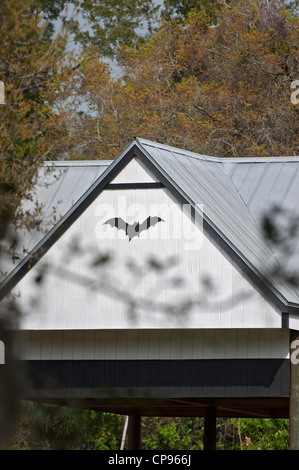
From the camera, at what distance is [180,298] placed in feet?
37.3

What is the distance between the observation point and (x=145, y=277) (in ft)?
39.1

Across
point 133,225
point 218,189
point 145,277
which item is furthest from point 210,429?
point 133,225

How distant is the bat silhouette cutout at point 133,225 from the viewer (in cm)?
1205

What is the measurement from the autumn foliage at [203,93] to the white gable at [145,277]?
14415 millimetres

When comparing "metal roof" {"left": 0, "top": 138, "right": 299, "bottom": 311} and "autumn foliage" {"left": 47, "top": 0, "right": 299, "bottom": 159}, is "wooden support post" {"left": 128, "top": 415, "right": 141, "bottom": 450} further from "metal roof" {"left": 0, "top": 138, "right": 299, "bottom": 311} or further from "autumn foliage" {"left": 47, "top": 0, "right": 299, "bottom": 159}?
"autumn foliage" {"left": 47, "top": 0, "right": 299, "bottom": 159}

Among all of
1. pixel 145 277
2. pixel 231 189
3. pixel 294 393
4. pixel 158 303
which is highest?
pixel 231 189

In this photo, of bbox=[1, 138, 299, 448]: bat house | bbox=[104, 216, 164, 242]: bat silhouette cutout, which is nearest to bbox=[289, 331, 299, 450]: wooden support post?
bbox=[1, 138, 299, 448]: bat house

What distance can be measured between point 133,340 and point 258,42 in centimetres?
1946

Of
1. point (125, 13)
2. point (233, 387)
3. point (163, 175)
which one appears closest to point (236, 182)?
point (163, 175)

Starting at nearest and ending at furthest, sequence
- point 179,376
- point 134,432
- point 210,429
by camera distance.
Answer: point 179,376, point 210,429, point 134,432

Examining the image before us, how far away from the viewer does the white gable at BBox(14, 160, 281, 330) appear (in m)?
11.7

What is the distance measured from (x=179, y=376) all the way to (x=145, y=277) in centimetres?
172

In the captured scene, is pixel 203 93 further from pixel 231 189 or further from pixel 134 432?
pixel 231 189

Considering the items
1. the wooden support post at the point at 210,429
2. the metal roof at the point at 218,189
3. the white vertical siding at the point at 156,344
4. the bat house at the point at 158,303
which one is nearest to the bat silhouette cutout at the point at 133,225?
the bat house at the point at 158,303
